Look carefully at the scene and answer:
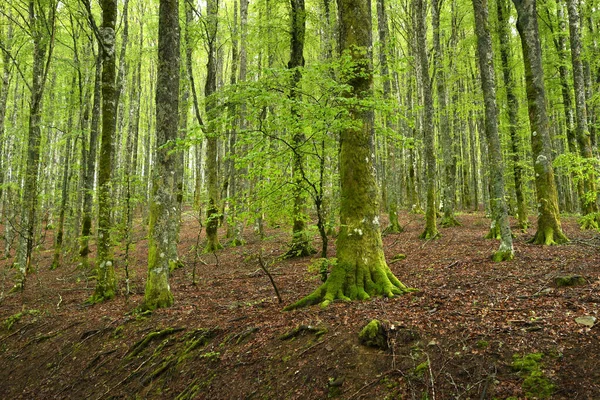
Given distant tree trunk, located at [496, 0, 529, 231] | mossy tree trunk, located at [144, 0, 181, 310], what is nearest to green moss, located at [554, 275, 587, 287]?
mossy tree trunk, located at [144, 0, 181, 310]

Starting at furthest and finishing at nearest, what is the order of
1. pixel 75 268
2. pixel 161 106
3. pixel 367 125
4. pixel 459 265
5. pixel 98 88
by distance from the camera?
pixel 75 268
pixel 98 88
pixel 459 265
pixel 161 106
pixel 367 125

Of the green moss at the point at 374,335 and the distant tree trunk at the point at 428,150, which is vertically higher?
the distant tree trunk at the point at 428,150

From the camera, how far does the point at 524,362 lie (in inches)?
131

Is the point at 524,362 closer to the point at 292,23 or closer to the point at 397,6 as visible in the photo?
the point at 292,23

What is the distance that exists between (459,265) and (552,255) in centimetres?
197

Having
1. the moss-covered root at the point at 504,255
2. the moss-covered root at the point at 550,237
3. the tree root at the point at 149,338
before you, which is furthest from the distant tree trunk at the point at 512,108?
the tree root at the point at 149,338

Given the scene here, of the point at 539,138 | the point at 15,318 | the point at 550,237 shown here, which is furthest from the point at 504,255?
the point at 15,318

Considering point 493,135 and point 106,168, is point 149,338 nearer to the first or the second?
point 106,168

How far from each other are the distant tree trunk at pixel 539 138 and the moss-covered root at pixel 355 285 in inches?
213

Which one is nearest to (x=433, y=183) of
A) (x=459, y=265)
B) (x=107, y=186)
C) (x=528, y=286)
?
(x=459, y=265)

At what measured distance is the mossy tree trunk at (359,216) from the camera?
18.8ft

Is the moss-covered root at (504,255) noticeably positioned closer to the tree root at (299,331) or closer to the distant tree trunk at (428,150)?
the distant tree trunk at (428,150)

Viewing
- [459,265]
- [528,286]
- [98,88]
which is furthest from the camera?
[98,88]

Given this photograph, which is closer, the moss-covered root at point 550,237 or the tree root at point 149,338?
the tree root at point 149,338
